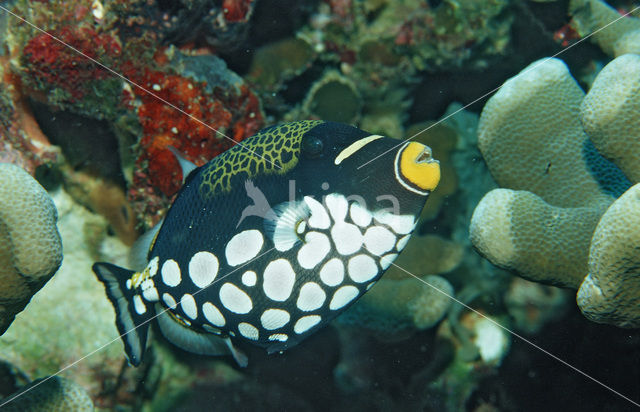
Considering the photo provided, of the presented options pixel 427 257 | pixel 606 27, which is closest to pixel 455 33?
pixel 606 27

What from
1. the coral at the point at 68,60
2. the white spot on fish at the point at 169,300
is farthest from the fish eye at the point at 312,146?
the coral at the point at 68,60

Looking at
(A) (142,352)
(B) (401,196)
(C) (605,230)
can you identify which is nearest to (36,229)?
(A) (142,352)

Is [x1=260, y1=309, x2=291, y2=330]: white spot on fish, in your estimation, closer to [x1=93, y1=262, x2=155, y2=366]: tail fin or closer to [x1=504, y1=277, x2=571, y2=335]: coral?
[x1=93, y1=262, x2=155, y2=366]: tail fin

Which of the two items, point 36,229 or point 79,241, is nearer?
point 36,229

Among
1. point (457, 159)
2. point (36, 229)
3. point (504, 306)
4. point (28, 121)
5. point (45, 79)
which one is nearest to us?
point (36, 229)

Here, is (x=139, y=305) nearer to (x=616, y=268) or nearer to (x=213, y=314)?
(x=213, y=314)

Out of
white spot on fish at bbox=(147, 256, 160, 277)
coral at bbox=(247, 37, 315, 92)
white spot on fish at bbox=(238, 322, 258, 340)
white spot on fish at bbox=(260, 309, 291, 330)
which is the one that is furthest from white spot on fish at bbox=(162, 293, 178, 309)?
coral at bbox=(247, 37, 315, 92)

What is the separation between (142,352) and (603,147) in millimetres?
2916

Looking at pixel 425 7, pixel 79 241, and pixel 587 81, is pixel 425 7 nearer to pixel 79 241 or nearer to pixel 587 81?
pixel 587 81

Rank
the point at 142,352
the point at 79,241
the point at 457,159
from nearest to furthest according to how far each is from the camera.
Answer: the point at 142,352
the point at 79,241
the point at 457,159

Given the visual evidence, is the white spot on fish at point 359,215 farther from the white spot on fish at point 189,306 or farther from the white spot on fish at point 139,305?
the white spot on fish at point 139,305

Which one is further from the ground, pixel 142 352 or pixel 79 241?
pixel 79 241

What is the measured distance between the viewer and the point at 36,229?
2.26m

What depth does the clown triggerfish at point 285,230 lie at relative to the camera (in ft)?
6.60
